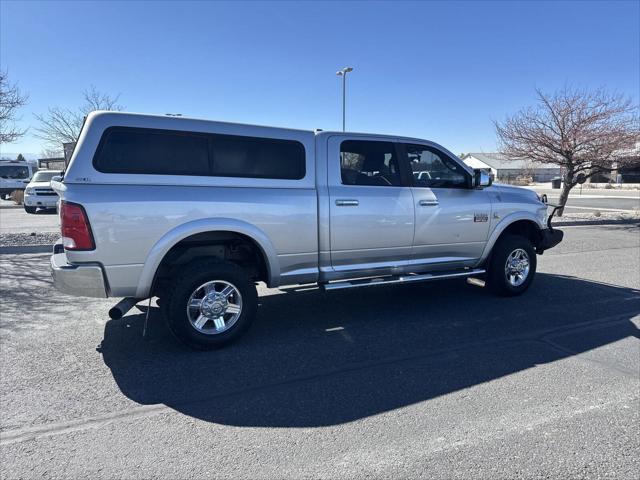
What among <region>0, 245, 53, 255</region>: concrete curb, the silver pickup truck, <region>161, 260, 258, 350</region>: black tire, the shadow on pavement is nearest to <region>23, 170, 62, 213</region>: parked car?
<region>0, 245, 53, 255</region>: concrete curb

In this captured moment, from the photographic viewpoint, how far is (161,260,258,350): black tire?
405 centimetres

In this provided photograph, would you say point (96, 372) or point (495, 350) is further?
point (495, 350)

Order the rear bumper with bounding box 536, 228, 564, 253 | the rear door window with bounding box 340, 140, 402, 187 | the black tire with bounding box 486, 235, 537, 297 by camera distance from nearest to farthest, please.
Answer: the rear door window with bounding box 340, 140, 402, 187 < the black tire with bounding box 486, 235, 537, 297 < the rear bumper with bounding box 536, 228, 564, 253

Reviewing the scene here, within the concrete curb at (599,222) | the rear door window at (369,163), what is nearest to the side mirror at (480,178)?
the rear door window at (369,163)

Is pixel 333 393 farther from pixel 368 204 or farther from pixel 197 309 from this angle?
pixel 368 204

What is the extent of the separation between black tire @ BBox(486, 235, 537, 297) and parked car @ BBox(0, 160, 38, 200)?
28.6m

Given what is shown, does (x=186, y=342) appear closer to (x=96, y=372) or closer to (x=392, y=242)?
(x=96, y=372)

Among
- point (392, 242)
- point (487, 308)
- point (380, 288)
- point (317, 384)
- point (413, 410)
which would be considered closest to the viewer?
point (413, 410)

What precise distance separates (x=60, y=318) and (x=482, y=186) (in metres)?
5.36

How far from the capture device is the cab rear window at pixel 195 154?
388 centimetres

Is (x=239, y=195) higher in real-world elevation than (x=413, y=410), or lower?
higher

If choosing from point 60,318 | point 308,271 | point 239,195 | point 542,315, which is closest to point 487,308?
point 542,315

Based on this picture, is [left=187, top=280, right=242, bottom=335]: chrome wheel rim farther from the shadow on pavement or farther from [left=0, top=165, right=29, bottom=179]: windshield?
[left=0, top=165, right=29, bottom=179]: windshield

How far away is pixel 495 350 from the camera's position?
13.9 feet
